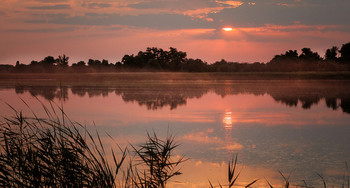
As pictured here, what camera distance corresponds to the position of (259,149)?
40.8ft

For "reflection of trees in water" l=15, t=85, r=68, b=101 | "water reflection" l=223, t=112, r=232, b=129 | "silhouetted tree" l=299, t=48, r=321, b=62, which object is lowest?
"water reflection" l=223, t=112, r=232, b=129

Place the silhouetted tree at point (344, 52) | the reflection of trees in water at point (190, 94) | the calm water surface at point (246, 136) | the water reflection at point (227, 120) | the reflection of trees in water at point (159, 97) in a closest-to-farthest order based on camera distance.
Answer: the calm water surface at point (246, 136) < the water reflection at point (227, 120) < the reflection of trees in water at point (159, 97) < the reflection of trees in water at point (190, 94) < the silhouetted tree at point (344, 52)

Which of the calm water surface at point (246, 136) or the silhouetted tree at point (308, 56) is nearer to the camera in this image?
the calm water surface at point (246, 136)

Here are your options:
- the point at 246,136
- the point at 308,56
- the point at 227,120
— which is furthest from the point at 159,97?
the point at 308,56

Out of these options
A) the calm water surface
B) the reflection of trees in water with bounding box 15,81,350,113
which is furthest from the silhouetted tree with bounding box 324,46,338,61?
the calm water surface

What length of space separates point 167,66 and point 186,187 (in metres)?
91.8

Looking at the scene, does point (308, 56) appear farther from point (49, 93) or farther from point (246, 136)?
point (246, 136)

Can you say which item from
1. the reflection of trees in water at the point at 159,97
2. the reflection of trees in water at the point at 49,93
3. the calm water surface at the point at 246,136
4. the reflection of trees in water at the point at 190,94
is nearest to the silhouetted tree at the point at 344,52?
the reflection of trees in water at the point at 190,94

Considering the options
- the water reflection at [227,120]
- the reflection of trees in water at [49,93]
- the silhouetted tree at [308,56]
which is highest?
the silhouetted tree at [308,56]

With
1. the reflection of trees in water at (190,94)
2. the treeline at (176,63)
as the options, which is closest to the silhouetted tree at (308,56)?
the treeline at (176,63)

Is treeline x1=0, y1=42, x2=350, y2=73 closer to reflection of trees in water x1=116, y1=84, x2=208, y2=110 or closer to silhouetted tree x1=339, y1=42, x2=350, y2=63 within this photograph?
silhouetted tree x1=339, y1=42, x2=350, y2=63

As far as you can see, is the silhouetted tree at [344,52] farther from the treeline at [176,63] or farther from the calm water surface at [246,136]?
the calm water surface at [246,136]

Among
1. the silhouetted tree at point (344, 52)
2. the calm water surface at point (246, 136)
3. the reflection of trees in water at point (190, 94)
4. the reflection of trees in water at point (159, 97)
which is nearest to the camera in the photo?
the calm water surface at point (246, 136)

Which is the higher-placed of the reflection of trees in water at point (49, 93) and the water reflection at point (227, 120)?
the reflection of trees in water at point (49, 93)
